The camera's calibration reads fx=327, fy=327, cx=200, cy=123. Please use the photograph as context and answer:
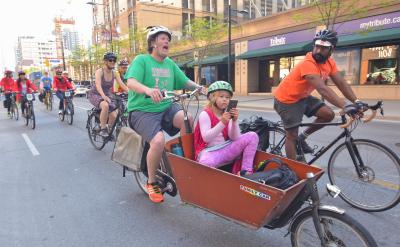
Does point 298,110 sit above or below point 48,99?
above

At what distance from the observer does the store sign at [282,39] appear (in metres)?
20.1

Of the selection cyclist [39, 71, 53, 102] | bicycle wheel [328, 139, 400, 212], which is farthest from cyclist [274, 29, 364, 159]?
cyclist [39, 71, 53, 102]

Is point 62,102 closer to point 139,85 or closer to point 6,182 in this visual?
point 6,182

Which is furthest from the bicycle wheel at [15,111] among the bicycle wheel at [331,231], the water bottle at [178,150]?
the bicycle wheel at [331,231]

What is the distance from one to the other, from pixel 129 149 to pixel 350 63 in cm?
1770

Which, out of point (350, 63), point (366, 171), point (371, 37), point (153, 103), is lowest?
point (366, 171)

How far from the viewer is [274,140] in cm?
453

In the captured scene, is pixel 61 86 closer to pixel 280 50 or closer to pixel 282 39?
pixel 280 50

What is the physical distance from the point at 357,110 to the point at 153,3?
47896mm

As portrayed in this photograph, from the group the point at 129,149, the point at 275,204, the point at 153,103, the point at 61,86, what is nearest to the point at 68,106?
the point at 61,86

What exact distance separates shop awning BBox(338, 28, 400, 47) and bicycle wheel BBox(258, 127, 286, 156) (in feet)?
45.2

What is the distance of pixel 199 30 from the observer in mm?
24250

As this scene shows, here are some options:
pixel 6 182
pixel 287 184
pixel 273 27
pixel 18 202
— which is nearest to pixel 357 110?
pixel 287 184

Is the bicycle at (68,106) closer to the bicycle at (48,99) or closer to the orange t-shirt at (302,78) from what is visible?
the bicycle at (48,99)
